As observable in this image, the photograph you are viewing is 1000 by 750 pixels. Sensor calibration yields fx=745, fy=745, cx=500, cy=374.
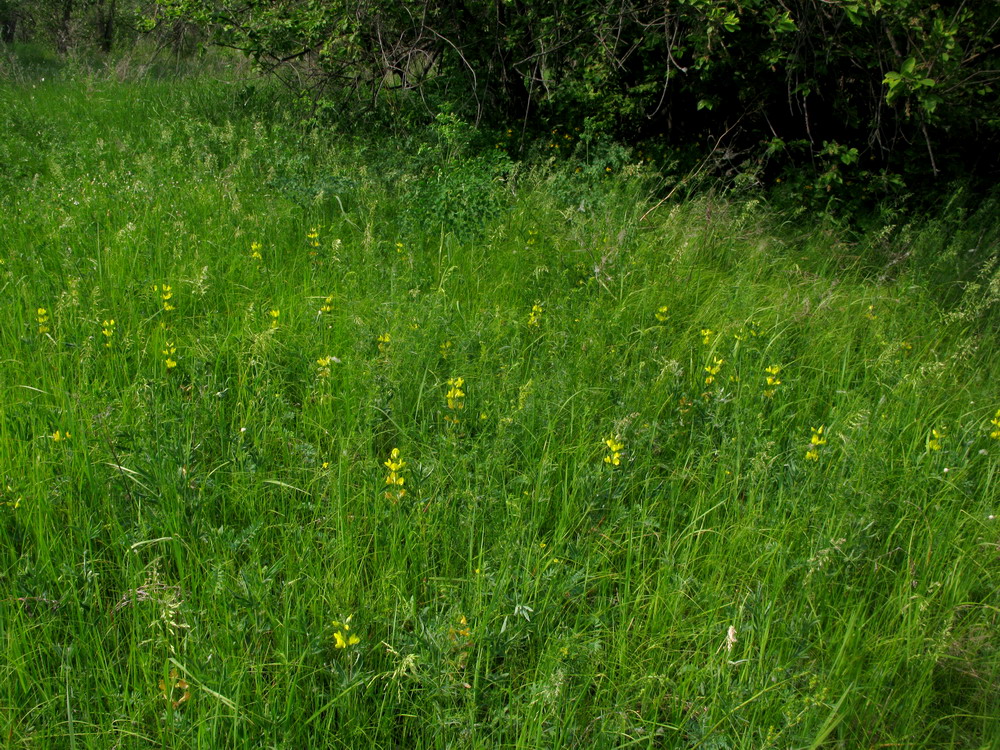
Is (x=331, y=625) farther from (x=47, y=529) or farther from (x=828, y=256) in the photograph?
(x=828, y=256)

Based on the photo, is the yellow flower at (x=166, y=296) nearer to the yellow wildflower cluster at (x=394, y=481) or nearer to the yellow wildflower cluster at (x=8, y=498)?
the yellow wildflower cluster at (x=8, y=498)

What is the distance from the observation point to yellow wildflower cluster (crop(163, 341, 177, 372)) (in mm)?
2645

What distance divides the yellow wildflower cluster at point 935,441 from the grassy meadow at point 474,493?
0.10ft

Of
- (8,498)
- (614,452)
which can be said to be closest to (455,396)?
(614,452)

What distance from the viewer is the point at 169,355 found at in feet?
9.05

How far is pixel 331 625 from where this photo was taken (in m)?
1.76

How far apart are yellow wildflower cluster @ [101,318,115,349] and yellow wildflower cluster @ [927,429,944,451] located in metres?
2.91

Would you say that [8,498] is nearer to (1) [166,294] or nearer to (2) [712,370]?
(1) [166,294]

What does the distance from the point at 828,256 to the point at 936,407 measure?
2146mm

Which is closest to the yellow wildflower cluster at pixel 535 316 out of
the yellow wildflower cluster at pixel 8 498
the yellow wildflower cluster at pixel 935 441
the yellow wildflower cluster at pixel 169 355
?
the yellow wildflower cluster at pixel 169 355

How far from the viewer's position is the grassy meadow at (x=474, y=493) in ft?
5.52

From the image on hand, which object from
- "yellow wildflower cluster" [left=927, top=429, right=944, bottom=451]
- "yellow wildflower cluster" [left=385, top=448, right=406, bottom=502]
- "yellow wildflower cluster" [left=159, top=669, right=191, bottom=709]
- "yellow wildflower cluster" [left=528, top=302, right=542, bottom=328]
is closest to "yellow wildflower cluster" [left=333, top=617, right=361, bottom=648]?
"yellow wildflower cluster" [left=159, top=669, right=191, bottom=709]

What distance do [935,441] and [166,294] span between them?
3.07 metres

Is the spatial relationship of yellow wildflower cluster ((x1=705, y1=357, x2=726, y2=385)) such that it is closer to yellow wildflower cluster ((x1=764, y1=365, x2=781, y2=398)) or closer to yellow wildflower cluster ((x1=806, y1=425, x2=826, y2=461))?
yellow wildflower cluster ((x1=764, y1=365, x2=781, y2=398))
